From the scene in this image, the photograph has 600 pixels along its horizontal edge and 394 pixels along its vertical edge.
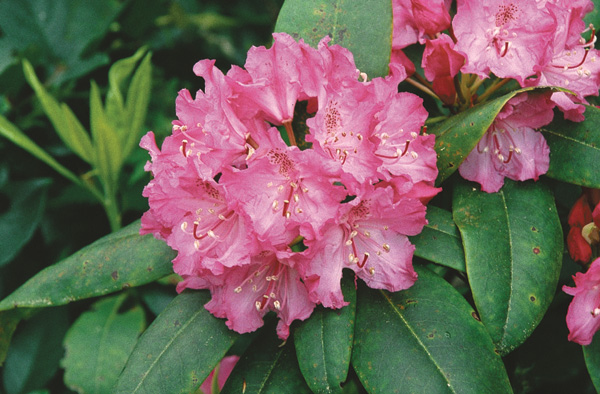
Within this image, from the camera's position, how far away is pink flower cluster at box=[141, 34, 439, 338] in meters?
0.76

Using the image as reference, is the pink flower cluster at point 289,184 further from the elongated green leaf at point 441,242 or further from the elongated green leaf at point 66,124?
the elongated green leaf at point 66,124

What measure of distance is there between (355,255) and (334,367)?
0.54 ft

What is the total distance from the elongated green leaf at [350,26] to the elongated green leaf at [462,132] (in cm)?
14

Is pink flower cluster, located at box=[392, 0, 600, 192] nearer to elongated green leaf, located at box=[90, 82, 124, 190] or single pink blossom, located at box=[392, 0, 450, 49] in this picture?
single pink blossom, located at box=[392, 0, 450, 49]

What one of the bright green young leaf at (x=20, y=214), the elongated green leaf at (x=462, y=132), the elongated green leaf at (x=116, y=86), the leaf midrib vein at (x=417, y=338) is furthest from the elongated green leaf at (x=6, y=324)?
the elongated green leaf at (x=462, y=132)

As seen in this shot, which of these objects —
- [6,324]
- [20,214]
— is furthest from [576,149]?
[20,214]

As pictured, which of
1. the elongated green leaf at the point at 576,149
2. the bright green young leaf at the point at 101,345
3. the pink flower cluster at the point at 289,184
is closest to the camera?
the pink flower cluster at the point at 289,184

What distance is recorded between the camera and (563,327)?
1.11 metres

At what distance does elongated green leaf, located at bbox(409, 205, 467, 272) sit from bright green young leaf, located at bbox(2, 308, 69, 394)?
1128 mm

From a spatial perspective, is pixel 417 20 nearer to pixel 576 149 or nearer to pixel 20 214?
pixel 576 149

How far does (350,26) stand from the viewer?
36.8 inches

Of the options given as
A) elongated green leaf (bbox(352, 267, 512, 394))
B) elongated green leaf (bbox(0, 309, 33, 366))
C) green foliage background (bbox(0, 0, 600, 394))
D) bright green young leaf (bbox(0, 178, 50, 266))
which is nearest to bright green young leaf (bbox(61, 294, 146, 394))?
green foliage background (bbox(0, 0, 600, 394))

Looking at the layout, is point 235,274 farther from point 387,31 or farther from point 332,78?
point 387,31

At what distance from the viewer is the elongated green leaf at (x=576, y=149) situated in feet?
2.83
